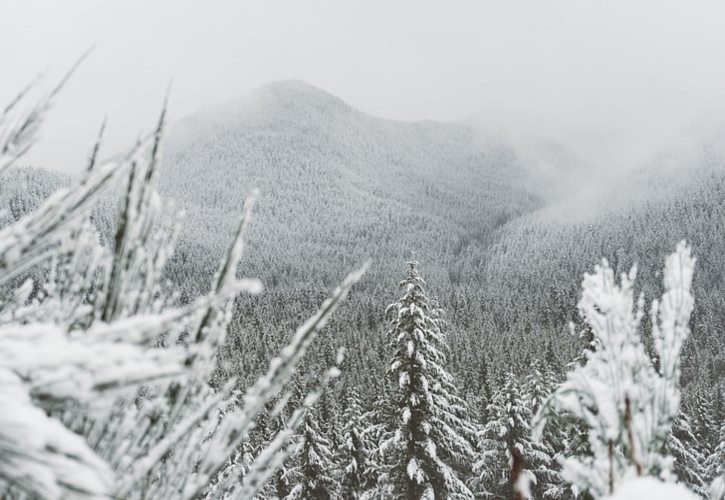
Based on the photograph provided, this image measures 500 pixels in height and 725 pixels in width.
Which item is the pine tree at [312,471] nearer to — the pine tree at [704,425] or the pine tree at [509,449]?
the pine tree at [509,449]

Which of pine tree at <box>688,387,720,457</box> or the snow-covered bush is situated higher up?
pine tree at <box>688,387,720,457</box>

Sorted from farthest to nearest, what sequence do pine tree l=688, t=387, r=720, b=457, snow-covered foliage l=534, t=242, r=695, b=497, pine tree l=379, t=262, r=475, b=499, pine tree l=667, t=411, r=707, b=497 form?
pine tree l=688, t=387, r=720, b=457 → pine tree l=667, t=411, r=707, b=497 → pine tree l=379, t=262, r=475, b=499 → snow-covered foliage l=534, t=242, r=695, b=497

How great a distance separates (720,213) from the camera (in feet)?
623

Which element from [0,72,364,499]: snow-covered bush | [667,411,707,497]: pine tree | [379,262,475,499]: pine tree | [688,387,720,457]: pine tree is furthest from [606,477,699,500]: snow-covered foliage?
[688,387,720,457]: pine tree

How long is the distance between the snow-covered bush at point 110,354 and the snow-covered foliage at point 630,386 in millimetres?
625

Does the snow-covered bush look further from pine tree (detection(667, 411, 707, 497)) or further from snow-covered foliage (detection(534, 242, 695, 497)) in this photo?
pine tree (detection(667, 411, 707, 497))

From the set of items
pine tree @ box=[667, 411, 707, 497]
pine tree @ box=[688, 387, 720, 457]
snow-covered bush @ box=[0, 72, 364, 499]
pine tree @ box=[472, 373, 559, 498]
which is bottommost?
snow-covered bush @ box=[0, 72, 364, 499]

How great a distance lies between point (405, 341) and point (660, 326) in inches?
553

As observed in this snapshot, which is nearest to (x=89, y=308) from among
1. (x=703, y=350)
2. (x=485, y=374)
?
(x=485, y=374)

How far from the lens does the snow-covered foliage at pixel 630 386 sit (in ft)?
4.07

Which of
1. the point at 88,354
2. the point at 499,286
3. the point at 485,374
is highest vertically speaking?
the point at 499,286

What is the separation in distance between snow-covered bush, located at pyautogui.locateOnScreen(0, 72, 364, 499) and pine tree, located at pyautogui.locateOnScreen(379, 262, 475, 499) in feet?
45.6

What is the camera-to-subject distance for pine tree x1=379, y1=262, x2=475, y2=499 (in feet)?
48.2

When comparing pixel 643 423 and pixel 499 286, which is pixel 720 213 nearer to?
pixel 499 286
